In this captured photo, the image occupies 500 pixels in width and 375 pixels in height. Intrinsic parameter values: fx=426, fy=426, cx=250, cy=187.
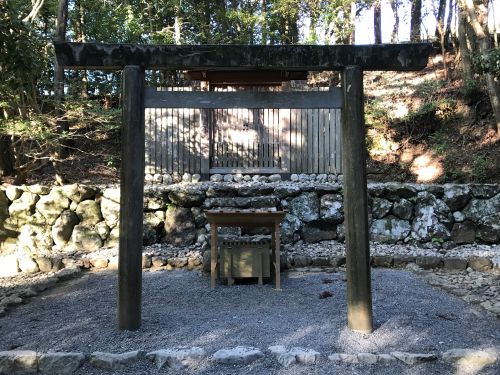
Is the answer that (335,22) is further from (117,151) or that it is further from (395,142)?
(117,151)

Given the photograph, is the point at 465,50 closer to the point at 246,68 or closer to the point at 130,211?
the point at 246,68

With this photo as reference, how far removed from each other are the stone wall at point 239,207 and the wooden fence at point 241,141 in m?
1.85

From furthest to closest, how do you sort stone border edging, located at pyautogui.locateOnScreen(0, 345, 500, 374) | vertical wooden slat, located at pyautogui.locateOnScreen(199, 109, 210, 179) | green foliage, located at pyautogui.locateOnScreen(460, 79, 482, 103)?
green foliage, located at pyautogui.locateOnScreen(460, 79, 482, 103) < vertical wooden slat, located at pyautogui.locateOnScreen(199, 109, 210, 179) < stone border edging, located at pyautogui.locateOnScreen(0, 345, 500, 374)

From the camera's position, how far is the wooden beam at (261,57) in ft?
12.9

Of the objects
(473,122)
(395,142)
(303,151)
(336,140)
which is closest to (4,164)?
(303,151)

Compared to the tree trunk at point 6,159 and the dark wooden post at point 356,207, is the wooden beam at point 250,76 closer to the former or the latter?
the dark wooden post at point 356,207

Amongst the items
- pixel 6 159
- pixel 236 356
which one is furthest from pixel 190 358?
pixel 6 159

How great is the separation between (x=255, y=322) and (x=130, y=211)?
1.64 metres

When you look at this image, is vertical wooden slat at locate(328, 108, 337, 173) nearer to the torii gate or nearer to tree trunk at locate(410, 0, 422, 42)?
the torii gate

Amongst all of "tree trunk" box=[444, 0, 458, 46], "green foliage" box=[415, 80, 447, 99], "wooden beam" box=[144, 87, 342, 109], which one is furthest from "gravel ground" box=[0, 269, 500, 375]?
"tree trunk" box=[444, 0, 458, 46]

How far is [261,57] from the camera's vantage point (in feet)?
13.0

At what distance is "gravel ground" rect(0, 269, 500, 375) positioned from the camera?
350 cm

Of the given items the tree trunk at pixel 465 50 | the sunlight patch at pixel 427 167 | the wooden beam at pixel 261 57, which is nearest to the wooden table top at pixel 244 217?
the wooden beam at pixel 261 57

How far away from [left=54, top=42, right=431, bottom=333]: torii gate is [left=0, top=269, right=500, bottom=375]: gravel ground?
319mm
